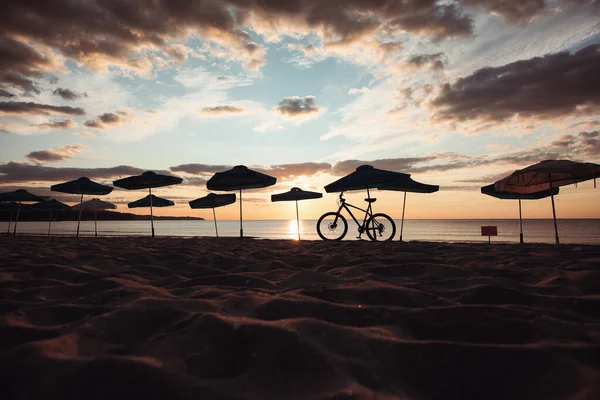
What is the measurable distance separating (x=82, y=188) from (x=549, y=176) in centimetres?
1514

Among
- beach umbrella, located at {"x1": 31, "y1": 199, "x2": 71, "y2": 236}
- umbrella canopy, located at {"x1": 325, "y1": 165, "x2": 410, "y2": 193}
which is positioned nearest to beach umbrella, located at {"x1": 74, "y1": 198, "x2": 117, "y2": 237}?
beach umbrella, located at {"x1": 31, "y1": 199, "x2": 71, "y2": 236}

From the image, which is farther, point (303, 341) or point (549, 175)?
point (549, 175)

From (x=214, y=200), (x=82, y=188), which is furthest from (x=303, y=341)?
(x=214, y=200)

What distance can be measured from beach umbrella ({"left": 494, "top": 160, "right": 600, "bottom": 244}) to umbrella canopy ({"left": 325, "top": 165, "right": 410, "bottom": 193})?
284 centimetres

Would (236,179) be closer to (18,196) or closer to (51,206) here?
(18,196)

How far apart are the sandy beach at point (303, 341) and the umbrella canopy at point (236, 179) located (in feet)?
27.5

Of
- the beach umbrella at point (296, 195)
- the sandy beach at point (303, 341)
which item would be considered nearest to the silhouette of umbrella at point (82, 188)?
the beach umbrella at point (296, 195)

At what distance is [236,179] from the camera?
11086 millimetres

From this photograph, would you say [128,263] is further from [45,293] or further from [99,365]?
[99,365]

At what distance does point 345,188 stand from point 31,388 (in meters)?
9.09

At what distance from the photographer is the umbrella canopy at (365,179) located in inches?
371

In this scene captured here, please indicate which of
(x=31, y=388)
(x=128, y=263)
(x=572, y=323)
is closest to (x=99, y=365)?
(x=31, y=388)

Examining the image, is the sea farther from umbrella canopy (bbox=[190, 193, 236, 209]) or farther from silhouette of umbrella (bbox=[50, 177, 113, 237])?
silhouette of umbrella (bbox=[50, 177, 113, 237])

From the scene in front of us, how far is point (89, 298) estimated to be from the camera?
2.36 m
